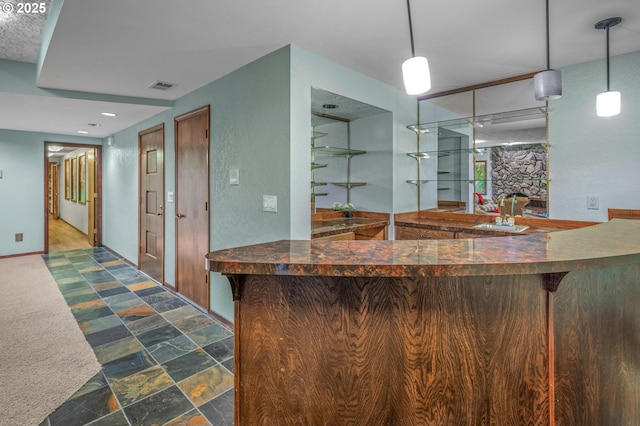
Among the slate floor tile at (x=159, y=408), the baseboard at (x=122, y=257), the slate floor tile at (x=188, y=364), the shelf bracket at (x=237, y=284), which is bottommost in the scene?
the slate floor tile at (x=159, y=408)

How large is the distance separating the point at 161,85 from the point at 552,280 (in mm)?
3556

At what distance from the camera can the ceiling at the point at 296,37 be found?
6.35 ft

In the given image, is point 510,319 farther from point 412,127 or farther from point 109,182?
point 109,182

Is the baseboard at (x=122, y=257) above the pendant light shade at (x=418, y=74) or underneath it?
underneath

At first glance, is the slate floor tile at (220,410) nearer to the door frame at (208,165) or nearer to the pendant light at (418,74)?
the door frame at (208,165)

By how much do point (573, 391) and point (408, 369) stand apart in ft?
2.08

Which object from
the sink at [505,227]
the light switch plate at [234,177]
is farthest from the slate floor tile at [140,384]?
the sink at [505,227]

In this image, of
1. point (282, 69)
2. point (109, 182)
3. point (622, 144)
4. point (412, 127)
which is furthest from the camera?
point (109, 182)

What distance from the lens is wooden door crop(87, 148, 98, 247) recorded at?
6.55 m

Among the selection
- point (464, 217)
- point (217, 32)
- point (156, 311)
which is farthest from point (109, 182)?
point (464, 217)

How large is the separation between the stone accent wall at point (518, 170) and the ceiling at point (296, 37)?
712 millimetres

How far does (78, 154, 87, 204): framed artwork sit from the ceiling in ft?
15.0

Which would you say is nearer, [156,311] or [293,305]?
[293,305]

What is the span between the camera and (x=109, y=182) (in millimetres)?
6125
